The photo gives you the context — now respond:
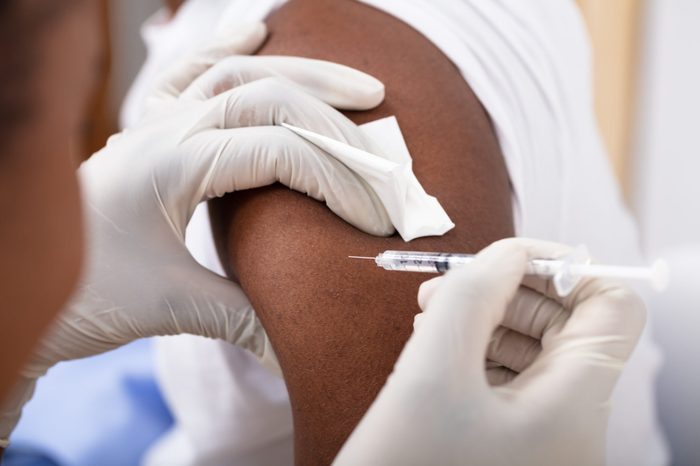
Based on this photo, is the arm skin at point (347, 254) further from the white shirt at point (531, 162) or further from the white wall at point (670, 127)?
the white wall at point (670, 127)

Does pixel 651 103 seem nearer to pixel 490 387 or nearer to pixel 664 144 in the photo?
pixel 664 144

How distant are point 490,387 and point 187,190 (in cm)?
48

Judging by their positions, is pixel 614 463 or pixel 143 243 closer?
pixel 143 243

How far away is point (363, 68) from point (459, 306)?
0.53 meters

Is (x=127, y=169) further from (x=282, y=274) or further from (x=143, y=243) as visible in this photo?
(x=282, y=274)

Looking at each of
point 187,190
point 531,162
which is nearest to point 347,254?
point 187,190

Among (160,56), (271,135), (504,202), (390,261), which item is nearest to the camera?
(390,261)

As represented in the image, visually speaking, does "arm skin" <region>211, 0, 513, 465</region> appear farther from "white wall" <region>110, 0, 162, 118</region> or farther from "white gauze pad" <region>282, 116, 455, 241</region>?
"white wall" <region>110, 0, 162, 118</region>

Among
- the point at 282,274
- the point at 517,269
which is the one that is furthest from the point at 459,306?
the point at 282,274

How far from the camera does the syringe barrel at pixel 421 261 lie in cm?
84

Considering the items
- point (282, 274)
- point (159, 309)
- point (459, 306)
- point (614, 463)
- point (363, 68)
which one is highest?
point (363, 68)

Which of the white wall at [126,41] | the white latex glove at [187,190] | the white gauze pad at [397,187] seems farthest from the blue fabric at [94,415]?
the white wall at [126,41]

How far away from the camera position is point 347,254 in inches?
37.8

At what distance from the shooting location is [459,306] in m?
0.71
